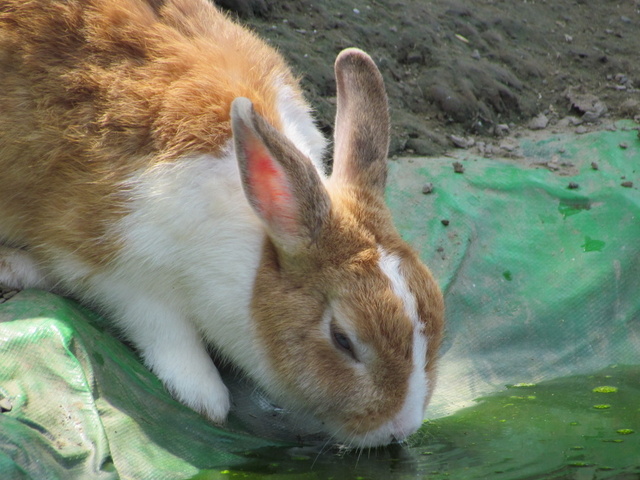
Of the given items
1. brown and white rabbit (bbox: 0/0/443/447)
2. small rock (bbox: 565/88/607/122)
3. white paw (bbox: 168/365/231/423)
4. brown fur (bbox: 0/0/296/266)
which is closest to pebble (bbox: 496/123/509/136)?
small rock (bbox: 565/88/607/122)

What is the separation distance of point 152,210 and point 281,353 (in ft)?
2.76

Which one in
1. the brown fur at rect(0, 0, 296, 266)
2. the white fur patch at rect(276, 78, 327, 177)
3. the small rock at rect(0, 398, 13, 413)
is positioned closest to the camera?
the small rock at rect(0, 398, 13, 413)

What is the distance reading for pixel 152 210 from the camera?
366 cm

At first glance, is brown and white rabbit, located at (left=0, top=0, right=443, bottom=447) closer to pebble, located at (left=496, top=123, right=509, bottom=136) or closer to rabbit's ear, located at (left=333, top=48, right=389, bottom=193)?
rabbit's ear, located at (left=333, top=48, right=389, bottom=193)

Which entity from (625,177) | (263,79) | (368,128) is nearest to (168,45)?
(263,79)

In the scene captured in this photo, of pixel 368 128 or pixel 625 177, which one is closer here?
pixel 368 128

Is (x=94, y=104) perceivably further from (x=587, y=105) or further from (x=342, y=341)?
(x=587, y=105)

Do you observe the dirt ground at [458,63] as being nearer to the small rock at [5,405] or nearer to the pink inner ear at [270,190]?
the pink inner ear at [270,190]

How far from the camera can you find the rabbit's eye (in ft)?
11.1

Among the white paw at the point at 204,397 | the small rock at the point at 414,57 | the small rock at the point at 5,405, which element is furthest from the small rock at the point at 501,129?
the small rock at the point at 5,405

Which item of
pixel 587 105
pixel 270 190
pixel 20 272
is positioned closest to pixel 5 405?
pixel 20 272

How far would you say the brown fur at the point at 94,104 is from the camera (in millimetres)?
3691

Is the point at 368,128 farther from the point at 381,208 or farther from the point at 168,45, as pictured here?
the point at 168,45

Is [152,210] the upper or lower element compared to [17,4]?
lower
